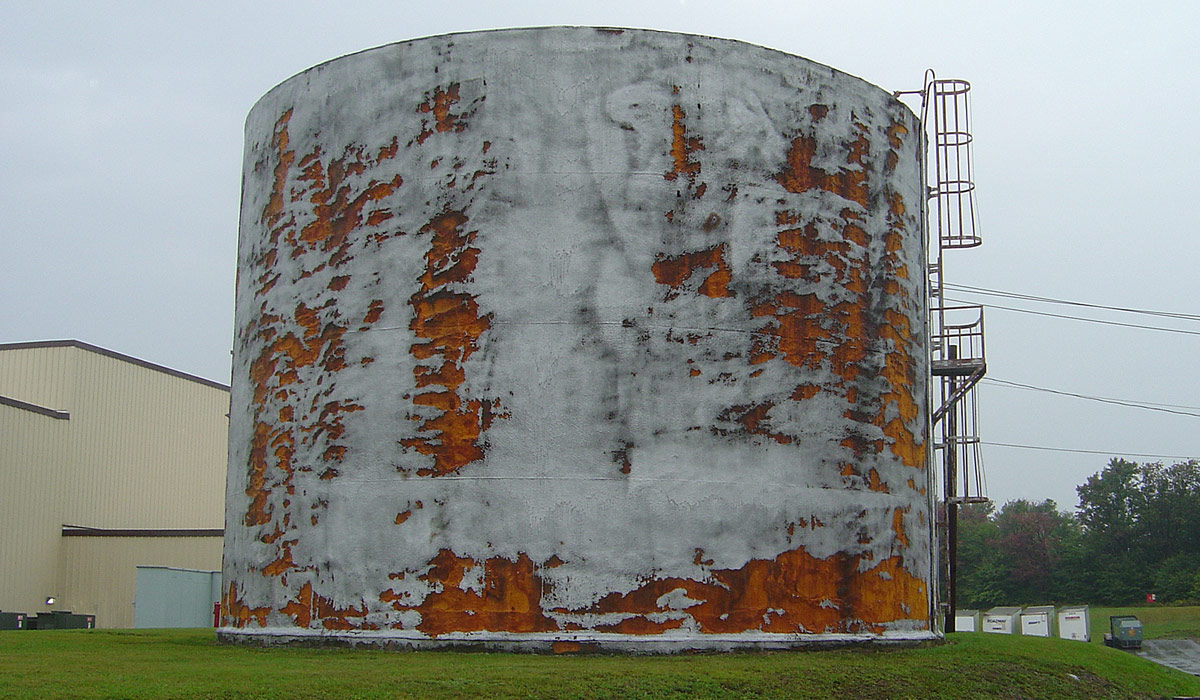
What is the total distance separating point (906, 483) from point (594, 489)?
4135 millimetres

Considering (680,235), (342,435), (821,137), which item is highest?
(821,137)

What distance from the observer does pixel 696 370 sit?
13.7 metres

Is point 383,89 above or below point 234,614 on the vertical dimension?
above

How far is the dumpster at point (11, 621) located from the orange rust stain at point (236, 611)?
12473 millimetres

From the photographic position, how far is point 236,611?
15195mm

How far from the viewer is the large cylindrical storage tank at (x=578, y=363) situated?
13.3 metres

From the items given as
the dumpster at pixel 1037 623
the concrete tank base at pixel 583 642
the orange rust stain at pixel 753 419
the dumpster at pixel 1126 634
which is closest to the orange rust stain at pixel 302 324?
the concrete tank base at pixel 583 642

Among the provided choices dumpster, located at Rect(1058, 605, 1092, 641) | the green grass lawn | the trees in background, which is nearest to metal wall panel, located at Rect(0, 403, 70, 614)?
the green grass lawn

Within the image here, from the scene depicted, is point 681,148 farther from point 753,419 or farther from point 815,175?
point 753,419

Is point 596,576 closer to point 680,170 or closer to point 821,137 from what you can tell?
point 680,170

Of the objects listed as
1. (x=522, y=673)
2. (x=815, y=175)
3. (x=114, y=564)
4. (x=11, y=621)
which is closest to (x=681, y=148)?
(x=815, y=175)

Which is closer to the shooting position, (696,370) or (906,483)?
(696,370)

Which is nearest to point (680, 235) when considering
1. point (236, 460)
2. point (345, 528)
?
point (345, 528)

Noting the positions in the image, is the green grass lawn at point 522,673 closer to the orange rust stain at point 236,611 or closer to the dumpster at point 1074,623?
the orange rust stain at point 236,611
